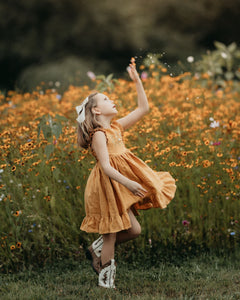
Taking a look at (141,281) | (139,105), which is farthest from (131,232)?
(139,105)

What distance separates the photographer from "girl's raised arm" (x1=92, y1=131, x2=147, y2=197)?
246 centimetres

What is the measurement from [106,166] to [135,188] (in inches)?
8.9

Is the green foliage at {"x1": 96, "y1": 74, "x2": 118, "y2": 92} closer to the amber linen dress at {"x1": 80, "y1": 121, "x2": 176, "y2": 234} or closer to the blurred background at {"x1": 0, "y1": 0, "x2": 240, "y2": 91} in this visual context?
the amber linen dress at {"x1": 80, "y1": 121, "x2": 176, "y2": 234}

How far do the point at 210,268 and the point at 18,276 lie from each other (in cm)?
135

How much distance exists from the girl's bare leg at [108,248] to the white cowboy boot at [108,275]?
3 centimetres

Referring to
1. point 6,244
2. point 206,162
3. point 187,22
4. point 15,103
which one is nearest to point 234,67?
point 187,22

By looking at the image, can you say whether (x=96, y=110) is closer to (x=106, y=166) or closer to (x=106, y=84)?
(x=106, y=166)

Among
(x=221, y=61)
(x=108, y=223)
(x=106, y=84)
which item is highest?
(x=221, y=61)

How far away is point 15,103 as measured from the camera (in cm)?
506

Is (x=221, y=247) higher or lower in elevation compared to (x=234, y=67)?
lower

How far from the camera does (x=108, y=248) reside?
272 cm

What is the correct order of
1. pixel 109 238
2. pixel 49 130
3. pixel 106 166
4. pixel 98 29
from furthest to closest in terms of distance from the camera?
pixel 98 29
pixel 49 130
pixel 109 238
pixel 106 166

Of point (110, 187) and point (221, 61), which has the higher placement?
point (221, 61)

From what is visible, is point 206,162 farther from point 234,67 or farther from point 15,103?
point 234,67
